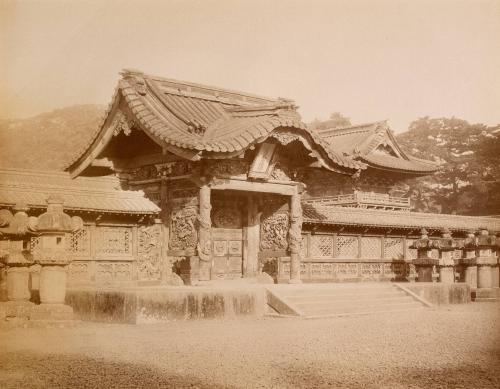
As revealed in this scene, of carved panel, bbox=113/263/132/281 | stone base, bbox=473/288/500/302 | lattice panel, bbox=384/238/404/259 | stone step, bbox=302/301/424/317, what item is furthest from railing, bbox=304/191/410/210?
carved panel, bbox=113/263/132/281

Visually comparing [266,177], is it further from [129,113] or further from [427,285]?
[427,285]

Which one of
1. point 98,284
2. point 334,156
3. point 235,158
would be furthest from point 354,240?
point 98,284

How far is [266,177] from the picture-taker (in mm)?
18422

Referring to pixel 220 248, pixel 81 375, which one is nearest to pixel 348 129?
pixel 220 248

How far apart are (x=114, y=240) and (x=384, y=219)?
45.1 ft

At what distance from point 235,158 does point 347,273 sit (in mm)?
10491

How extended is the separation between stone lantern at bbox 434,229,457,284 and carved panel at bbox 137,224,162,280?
34.3 feet

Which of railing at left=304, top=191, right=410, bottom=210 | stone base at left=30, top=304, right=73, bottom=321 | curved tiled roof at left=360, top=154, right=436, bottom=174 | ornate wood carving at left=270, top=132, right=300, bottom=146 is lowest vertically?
stone base at left=30, top=304, right=73, bottom=321

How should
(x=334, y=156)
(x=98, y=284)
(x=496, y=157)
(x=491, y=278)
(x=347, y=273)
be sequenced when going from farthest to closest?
1. (x=496, y=157)
2. (x=347, y=273)
3. (x=491, y=278)
4. (x=334, y=156)
5. (x=98, y=284)

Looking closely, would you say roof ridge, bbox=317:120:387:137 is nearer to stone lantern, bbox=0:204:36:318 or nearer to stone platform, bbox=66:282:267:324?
stone platform, bbox=66:282:267:324

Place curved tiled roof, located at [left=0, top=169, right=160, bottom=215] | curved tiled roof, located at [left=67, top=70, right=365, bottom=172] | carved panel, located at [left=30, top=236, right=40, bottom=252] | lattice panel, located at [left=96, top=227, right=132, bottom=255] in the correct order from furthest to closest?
lattice panel, located at [left=96, top=227, right=132, bottom=255], curved tiled roof, located at [left=0, top=169, right=160, bottom=215], curved tiled roof, located at [left=67, top=70, right=365, bottom=172], carved panel, located at [left=30, top=236, right=40, bottom=252]

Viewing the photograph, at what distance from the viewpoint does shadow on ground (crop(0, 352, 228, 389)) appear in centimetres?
736

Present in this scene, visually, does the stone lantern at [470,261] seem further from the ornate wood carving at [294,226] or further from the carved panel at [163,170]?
the carved panel at [163,170]

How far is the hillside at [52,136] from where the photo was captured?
177 ft
